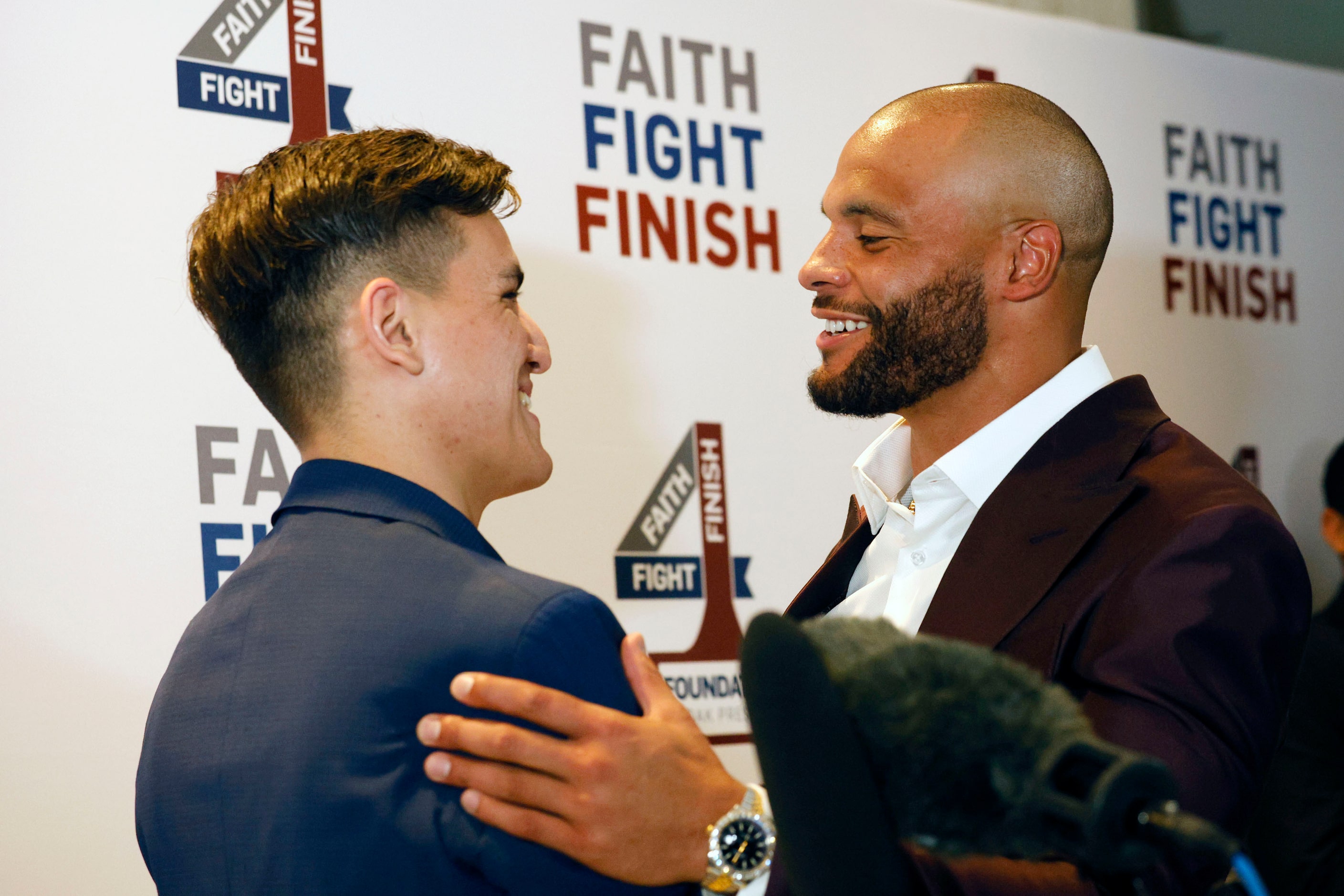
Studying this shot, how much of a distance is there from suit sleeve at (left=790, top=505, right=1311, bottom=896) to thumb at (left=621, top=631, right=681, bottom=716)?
193 mm

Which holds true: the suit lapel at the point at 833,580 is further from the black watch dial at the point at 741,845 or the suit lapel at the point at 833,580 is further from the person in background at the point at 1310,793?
the person in background at the point at 1310,793

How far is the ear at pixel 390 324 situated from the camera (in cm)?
132

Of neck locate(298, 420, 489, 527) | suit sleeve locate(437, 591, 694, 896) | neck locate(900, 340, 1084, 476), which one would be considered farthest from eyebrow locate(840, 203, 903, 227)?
suit sleeve locate(437, 591, 694, 896)

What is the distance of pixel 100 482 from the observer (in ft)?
6.61

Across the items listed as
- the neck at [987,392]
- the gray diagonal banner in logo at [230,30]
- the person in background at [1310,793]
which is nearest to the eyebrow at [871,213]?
the neck at [987,392]

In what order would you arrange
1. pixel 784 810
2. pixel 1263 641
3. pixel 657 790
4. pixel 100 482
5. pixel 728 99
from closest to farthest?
1. pixel 784 810
2. pixel 657 790
3. pixel 1263 641
4. pixel 100 482
5. pixel 728 99

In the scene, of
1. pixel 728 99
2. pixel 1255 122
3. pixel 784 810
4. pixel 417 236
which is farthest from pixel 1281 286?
pixel 784 810

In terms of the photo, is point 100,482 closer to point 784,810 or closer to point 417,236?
point 417,236

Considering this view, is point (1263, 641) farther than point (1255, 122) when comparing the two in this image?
No

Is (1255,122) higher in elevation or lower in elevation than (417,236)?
higher

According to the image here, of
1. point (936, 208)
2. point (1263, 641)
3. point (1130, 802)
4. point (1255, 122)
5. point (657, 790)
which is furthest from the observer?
point (1255, 122)

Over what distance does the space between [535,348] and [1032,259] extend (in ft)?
2.28

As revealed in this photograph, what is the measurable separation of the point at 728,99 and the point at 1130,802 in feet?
7.20

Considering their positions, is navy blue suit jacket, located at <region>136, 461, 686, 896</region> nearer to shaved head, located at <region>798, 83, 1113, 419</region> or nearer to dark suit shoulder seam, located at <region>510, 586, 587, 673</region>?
dark suit shoulder seam, located at <region>510, 586, 587, 673</region>
